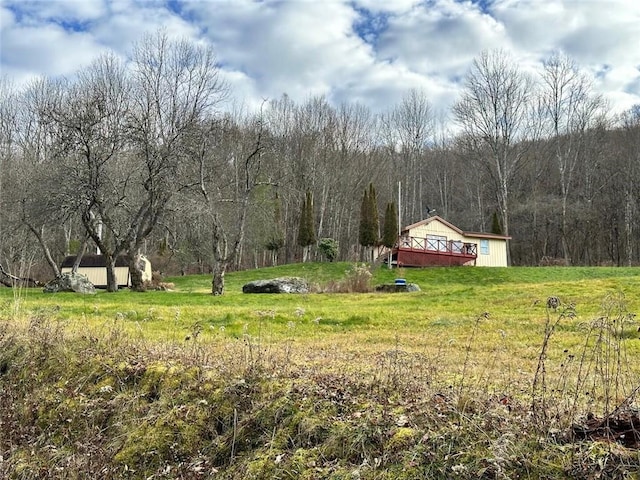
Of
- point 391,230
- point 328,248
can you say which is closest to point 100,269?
point 328,248

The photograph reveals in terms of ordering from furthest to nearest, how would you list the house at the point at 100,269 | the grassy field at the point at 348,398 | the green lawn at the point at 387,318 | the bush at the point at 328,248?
the bush at the point at 328,248
the house at the point at 100,269
the green lawn at the point at 387,318
the grassy field at the point at 348,398

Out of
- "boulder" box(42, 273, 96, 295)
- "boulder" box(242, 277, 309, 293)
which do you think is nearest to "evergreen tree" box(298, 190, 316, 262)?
"boulder" box(242, 277, 309, 293)

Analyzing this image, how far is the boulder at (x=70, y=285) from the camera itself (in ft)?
64.2

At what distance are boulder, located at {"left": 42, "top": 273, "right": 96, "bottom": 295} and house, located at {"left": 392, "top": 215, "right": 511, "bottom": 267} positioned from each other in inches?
699

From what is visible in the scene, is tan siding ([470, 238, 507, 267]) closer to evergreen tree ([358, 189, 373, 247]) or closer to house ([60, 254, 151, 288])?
evergreen tree ([358, 189, 373, 247])

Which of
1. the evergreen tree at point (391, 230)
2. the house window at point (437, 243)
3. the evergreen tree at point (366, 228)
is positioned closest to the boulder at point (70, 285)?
the evergreen tree at point (366, 228)

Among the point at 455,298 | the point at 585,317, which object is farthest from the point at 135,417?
the point at 455,298

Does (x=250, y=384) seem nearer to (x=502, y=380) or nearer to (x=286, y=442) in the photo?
(x=286, y=442)

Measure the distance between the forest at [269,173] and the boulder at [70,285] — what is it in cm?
129

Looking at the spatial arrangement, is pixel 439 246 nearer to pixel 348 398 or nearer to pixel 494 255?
pixel 494 255

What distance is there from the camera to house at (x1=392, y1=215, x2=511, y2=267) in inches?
1254

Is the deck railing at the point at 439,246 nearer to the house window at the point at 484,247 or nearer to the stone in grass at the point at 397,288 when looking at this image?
the house window at the point at 484,247

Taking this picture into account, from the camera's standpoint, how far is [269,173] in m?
39.7

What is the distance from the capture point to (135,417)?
4555 mm
